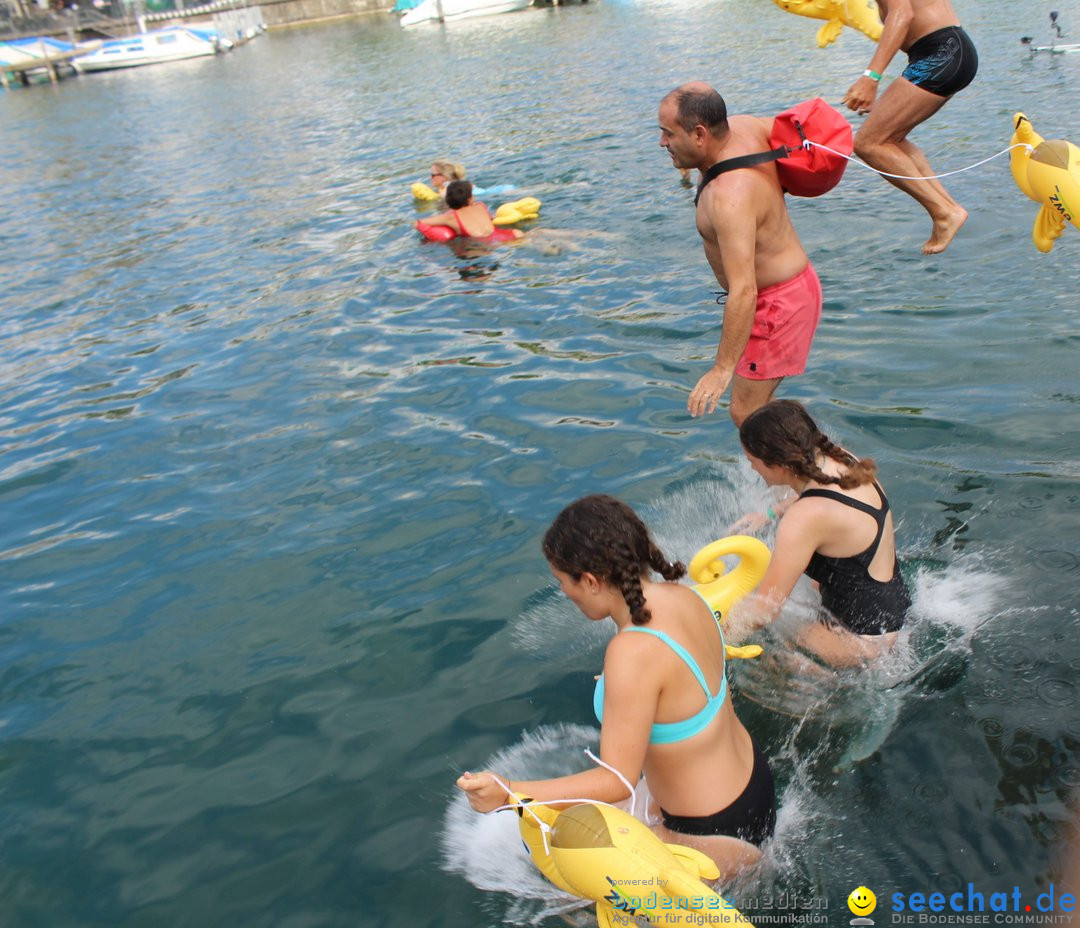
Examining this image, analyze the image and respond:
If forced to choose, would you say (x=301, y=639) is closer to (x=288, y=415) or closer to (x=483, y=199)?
(x=288, y=415)

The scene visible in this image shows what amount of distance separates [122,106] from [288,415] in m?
29.1

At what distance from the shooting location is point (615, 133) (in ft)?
56.8

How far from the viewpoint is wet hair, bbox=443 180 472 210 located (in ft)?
39.0

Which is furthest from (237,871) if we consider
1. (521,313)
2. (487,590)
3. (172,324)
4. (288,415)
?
(172,324)

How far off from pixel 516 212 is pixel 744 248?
7766 mm

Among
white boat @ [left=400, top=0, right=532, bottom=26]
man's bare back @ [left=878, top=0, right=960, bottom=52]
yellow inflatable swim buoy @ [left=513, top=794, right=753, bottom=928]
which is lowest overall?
yellow inflatable swim buoy @ [left=513, top=794, right=753, bottom=928]

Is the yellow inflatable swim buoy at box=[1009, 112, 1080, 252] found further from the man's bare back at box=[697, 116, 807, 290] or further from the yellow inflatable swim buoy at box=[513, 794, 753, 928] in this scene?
the yellow inflatable swim buoy at box=[513, 794, 753, 928]

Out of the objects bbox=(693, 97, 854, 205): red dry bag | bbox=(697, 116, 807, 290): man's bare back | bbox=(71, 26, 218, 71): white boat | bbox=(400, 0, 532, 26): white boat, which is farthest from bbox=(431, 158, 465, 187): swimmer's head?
bbox=(71, 26, 218, 71): white boat

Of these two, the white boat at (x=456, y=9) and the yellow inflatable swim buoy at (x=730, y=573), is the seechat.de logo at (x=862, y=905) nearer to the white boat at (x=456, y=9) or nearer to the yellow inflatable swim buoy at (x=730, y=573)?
the yellow inflatable swim buoy at (x=730, y=573)

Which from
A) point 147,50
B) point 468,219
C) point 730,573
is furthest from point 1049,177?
point 147,50

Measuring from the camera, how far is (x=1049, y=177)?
5898 millimetres

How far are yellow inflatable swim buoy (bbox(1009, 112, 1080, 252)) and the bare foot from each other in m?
0.65

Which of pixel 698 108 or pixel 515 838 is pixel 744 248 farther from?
pixel 515 838

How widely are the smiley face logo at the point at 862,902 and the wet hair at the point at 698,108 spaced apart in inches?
145
